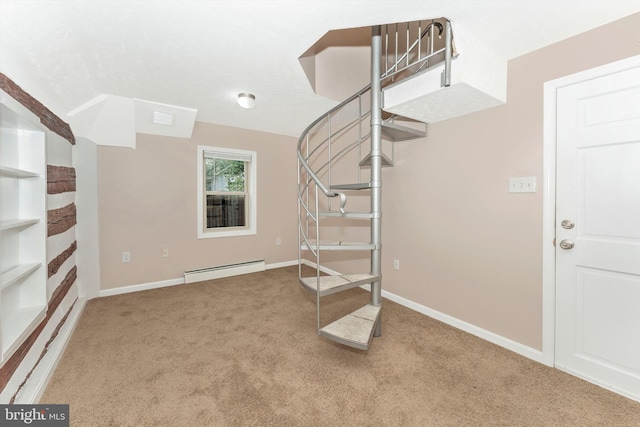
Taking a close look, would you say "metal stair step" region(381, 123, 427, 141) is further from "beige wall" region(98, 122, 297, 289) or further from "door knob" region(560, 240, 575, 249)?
"beige wall" region(98, 122, 297, 289)

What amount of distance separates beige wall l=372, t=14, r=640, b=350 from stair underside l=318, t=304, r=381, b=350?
847 millimetres

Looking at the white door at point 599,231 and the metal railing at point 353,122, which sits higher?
the metal railing at point 353,122

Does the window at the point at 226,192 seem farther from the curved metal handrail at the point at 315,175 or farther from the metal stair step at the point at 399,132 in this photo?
the metal stair step at the point at 399,132

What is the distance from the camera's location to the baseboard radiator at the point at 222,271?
Answer: 3682mm

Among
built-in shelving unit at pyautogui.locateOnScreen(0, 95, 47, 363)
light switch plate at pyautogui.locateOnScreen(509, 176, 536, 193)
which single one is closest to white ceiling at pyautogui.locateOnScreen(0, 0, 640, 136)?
built-in shelving unit at pyautogui.locateOnScreen(0, 95, 47, 363)

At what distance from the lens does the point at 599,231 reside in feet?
5.64

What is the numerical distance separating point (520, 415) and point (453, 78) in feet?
6.70

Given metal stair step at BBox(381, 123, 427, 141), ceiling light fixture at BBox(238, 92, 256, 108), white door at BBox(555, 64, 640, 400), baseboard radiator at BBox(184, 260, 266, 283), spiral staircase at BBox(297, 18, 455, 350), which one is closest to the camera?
white door at BBox(555, 64, 640, 400)

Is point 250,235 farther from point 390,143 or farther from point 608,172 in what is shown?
point 608,172

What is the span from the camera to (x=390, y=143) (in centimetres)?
297

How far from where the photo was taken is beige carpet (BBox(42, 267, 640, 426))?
149 cm

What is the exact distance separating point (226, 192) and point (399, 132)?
273cm

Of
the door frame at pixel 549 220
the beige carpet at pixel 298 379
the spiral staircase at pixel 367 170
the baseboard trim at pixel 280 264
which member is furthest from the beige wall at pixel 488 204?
the baseboard trim at pixel 280 264

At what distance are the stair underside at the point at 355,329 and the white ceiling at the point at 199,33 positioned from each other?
6.90ft
